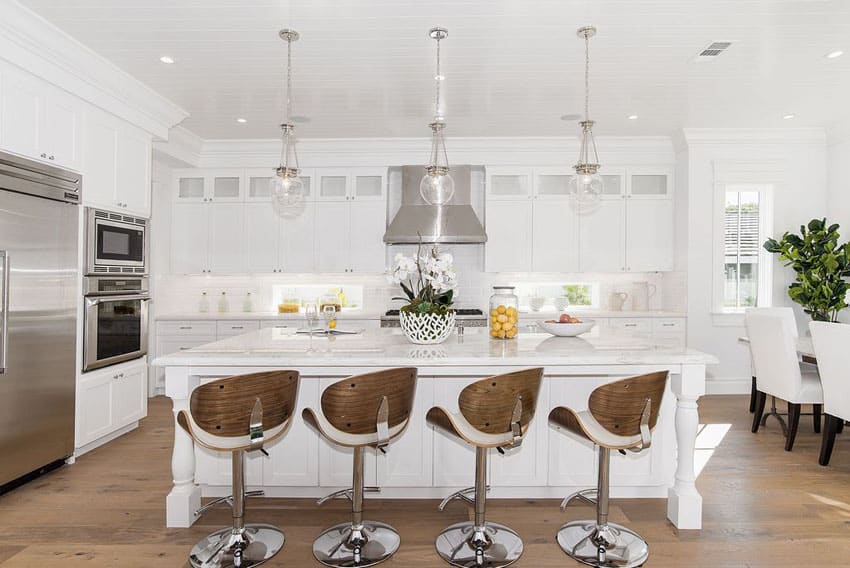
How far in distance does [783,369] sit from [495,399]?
2.95 metres

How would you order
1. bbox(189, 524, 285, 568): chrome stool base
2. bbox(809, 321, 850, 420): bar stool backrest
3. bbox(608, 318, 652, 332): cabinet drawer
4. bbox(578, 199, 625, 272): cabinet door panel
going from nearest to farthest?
bbox(189, 524, 285, 568): chrome stool base, bbox(809, 321, 850, 420): bar stool backrest, bbox(608, 318, 652, 332): cabinet drawer, bbox(578, 199, 625, 272): cabinet door panel

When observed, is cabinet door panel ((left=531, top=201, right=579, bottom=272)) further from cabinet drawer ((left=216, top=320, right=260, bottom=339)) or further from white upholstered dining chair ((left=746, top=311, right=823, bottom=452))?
cabinet drawer ((left=216, top=320, right=260, bottom=339))

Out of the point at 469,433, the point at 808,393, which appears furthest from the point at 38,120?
the point at 808,393

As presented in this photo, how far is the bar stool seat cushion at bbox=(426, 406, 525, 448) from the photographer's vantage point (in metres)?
2.18

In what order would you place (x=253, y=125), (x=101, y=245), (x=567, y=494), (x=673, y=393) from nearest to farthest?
(x=673, y=393) → (x=567, y=494) → (x=101, y=245) → (x=253, y=125)

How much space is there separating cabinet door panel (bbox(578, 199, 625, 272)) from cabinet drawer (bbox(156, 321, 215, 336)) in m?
4.22

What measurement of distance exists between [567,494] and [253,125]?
4530 mm

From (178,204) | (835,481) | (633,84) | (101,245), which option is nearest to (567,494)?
(835,481)

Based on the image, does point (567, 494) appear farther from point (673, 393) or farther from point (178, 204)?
point (178, 204)

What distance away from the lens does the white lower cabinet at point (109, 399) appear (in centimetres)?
367

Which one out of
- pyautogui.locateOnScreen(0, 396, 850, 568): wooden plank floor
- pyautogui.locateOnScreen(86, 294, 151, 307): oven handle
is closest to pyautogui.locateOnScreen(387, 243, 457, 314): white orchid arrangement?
pyautogui.locateOnScreen(0, 396, 850, 568): wooden plank floor

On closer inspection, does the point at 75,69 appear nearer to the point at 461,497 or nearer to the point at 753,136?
the point at 461,497

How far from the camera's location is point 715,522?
2725mm

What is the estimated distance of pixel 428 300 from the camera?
2939mm
